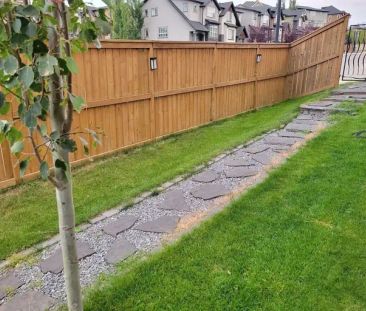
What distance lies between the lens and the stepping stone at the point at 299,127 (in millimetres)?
5451

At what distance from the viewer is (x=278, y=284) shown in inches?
83.1

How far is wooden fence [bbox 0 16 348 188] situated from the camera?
451 cm

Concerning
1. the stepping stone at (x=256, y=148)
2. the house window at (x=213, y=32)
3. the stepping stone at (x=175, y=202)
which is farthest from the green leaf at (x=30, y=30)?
the house window at (x=213, y=32)

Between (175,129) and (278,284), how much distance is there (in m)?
4.32

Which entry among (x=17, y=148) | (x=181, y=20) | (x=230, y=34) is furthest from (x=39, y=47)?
(x=230, y=34)

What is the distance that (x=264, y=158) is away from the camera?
14.3ft

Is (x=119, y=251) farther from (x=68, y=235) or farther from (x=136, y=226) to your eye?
(x=68, y=235)

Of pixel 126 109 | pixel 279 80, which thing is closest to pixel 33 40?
pixel 126 109

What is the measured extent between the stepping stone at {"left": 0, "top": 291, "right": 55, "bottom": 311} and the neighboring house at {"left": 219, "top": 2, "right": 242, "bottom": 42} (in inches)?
1480

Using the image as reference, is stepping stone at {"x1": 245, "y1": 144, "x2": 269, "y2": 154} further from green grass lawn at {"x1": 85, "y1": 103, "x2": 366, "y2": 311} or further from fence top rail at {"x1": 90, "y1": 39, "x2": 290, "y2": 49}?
fence top rail at {"x1": 90, "y1": 39, "x2": 290, "y2": 49}

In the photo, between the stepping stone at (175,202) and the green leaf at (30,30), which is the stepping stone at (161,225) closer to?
the stepping stone at (175,202)

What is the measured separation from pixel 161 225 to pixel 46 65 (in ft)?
6.85

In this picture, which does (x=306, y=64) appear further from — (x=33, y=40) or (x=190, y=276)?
(x=33, y=40)

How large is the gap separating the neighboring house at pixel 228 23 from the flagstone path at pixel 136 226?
3508 cm
